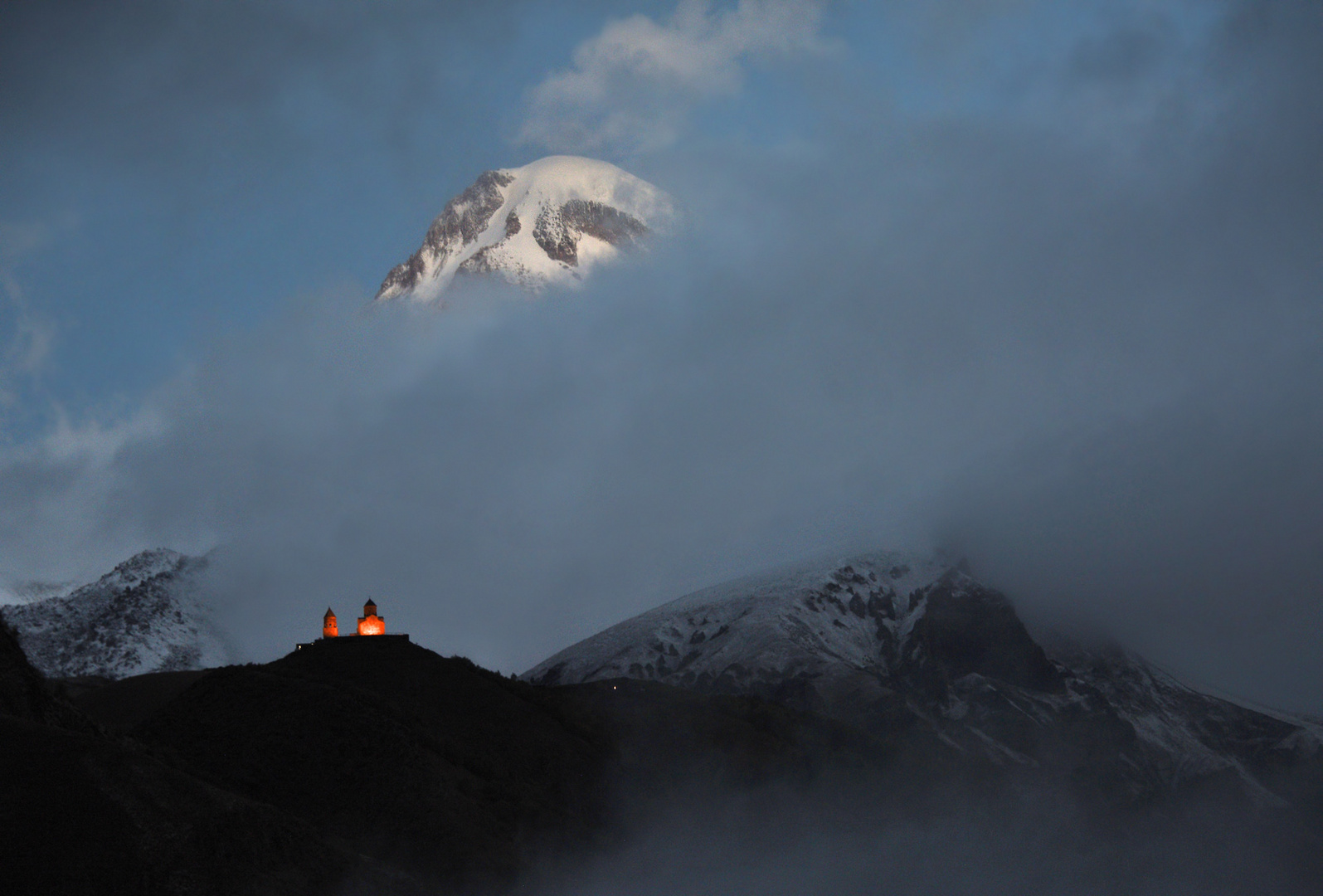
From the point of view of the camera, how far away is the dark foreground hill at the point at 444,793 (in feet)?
240

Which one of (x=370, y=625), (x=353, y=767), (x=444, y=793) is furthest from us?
(x=370, y=625)

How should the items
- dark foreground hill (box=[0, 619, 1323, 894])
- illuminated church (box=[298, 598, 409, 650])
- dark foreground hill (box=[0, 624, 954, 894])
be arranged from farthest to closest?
illuminated church (box=[298, 598, 409, 650]) → dark foreground hill (box=[0, 619, 1323, 894]) → dark foreground hill (box=[0, 624, 954, 894])

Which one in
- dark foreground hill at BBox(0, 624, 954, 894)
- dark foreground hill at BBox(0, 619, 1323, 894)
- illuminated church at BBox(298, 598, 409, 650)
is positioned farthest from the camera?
illuminated church at BBox(298, 598, 409, 650)

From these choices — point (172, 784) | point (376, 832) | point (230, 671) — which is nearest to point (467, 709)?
point (230, 671)

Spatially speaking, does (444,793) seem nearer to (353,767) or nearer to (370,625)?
(353,767)

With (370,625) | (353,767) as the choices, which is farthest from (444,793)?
(370,625)

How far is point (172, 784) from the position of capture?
255 ft

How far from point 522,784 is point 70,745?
6193 cm

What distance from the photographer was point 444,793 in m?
114

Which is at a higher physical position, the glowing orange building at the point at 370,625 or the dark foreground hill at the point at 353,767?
the glowing orange building at the point at 370,625

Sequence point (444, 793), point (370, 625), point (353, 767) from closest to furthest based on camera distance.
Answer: point (444, 793) < point (353, 767) < point (370, 625)

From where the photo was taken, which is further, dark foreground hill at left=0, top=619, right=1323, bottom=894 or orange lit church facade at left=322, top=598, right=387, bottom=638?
orange lit church facade at left=322, top=598, right=387, bottom=638

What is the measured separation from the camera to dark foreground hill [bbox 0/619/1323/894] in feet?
240

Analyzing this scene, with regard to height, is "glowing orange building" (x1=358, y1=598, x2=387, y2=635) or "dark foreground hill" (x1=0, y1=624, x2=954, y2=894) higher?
"glowing orange building" (x1=358, y1=598, x2=387, y2=635)
